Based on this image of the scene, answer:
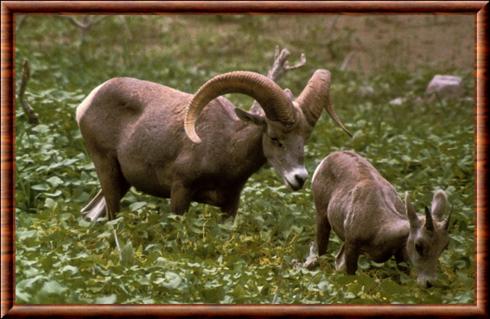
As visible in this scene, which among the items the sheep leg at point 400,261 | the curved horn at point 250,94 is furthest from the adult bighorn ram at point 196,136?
the sheep leg at point 400,261

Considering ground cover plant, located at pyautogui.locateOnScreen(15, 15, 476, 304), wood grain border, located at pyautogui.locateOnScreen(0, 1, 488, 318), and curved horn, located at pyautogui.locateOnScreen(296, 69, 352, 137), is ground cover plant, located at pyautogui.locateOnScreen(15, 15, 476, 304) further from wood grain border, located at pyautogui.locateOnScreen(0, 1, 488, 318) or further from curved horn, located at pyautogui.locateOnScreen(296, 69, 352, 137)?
curved horn, located at pyautogui.locateOnScreen(296, 69, 352, 137)

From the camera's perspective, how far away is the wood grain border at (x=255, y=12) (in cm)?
829

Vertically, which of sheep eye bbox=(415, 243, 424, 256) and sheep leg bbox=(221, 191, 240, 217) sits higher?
sheep eye bbox=(415, 243, 424, 256)

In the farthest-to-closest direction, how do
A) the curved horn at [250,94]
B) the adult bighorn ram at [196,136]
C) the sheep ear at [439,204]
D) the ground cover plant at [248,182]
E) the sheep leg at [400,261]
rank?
the adult bighorn ram at [196,136], the curved horn at [250,94], the sheep leg at [400,261], the sheep ear at [439,204], the ground cover plant at [248,182]

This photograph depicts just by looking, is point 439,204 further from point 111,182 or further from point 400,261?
point 111,182

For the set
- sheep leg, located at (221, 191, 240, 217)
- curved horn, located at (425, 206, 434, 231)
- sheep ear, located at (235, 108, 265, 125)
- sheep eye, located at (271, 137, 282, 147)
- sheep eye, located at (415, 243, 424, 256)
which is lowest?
sheep leg, located at (221, 191, 240, 217)

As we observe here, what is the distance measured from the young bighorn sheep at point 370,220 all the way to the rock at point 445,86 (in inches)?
306

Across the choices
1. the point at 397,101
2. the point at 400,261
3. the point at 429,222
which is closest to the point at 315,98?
the point at 400,261

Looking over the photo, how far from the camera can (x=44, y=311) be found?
816 centimetres

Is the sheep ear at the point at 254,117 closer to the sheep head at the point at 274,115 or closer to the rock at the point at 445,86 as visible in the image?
the sheep head at the point at 274,115

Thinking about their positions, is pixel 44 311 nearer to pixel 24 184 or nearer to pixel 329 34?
pixel 24 184

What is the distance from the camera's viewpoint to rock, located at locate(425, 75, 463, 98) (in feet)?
60.0

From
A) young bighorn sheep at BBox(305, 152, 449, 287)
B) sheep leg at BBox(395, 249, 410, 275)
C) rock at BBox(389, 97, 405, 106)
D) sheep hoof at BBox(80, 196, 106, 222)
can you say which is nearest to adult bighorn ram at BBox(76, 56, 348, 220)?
sheep hoof at BBox(80, 196, 106, 222)

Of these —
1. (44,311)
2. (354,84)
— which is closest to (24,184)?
(44,311)
